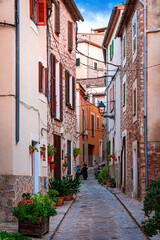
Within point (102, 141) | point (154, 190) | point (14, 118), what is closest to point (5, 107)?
point (14, 118)

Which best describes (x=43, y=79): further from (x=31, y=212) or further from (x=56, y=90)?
(x=31, y=212)

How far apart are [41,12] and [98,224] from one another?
6.82m

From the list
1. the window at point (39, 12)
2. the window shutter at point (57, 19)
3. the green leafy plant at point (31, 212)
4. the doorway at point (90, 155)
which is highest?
the window shutter at point (57, 19)

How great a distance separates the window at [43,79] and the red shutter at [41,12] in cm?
127

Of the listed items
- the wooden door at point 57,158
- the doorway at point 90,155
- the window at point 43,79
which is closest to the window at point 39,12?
the window at point 43,79

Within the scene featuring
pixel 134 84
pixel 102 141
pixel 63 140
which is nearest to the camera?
pixel 134 84

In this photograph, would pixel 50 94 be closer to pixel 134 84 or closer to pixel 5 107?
pixel 134 84

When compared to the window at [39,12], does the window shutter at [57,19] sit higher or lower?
higher

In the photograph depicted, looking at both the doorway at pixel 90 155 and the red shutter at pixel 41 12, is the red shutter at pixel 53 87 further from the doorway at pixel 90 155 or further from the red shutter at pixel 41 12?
the doorway at pixel 90 155

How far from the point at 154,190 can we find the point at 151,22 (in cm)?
929

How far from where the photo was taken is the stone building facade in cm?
1573

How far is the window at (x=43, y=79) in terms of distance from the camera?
14.0 metres

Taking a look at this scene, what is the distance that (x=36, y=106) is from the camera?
13.6 meters

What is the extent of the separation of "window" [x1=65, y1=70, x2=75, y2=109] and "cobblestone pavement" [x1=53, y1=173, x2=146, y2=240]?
5.84 meters
